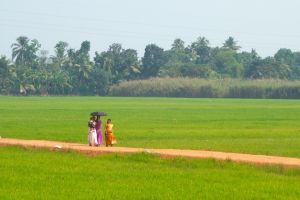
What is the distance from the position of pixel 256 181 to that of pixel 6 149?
26.1ft

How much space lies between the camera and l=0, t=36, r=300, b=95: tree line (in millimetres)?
100875

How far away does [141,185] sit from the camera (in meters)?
13.4

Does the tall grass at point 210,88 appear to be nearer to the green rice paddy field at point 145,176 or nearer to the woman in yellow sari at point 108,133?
the green rice paddy field at point 145,176

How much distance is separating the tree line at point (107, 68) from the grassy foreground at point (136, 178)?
81413mm

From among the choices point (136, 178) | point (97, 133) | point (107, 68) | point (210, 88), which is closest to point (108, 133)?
point (97, 133)

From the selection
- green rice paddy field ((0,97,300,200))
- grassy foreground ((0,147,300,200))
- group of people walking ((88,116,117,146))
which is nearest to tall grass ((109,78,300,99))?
green rice paddy field ((0,97,300,200))

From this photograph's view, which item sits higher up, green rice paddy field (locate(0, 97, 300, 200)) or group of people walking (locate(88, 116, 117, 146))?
group of people walking (locate(88, 116, 117, 146))

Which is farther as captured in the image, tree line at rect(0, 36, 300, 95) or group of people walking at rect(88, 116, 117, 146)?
tree line at rect(0, 36, 300, 95)

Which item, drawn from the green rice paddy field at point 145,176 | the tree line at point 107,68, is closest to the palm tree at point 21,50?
the tree line at point 107,68

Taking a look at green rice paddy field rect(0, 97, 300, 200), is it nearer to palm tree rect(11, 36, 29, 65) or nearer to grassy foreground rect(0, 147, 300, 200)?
grassy foreground rect(0, 147, 300, 200)

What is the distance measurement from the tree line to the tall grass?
6.15 m

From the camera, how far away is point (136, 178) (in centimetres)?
1440

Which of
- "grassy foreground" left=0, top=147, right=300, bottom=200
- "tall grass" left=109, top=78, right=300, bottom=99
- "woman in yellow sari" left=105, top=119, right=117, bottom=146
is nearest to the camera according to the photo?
"grassy foreground" left=0, top=147, right=300, bottom=200

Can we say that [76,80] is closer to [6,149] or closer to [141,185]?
[6,149]
